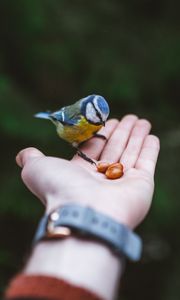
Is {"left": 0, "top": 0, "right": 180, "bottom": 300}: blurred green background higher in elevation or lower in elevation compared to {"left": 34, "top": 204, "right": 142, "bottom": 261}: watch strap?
higher

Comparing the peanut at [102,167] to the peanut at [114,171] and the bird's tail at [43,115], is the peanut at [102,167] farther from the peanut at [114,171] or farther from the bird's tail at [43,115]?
the bird's tail at [43,115]

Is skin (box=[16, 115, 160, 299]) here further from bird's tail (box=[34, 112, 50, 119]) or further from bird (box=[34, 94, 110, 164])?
bird's tail (box=[34, 112, 50, 119])

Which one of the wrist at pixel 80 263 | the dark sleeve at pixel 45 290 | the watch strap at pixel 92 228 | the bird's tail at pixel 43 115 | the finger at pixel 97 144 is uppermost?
the bird's tail at pixel 43 115

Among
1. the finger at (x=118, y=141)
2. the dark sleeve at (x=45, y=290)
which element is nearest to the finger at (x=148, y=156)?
the finger at (x=118, y=141)

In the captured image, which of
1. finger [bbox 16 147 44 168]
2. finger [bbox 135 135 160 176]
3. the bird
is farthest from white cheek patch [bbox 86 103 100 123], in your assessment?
finger [bbox 16 147 44 168]

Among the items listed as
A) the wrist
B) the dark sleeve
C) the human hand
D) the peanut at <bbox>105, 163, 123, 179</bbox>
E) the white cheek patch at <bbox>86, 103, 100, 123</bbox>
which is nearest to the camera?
the dark sleeve

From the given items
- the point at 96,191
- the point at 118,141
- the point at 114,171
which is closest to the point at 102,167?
the point at 114,171

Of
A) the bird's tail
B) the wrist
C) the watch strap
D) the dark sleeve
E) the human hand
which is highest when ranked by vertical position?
→ the bird's tail
